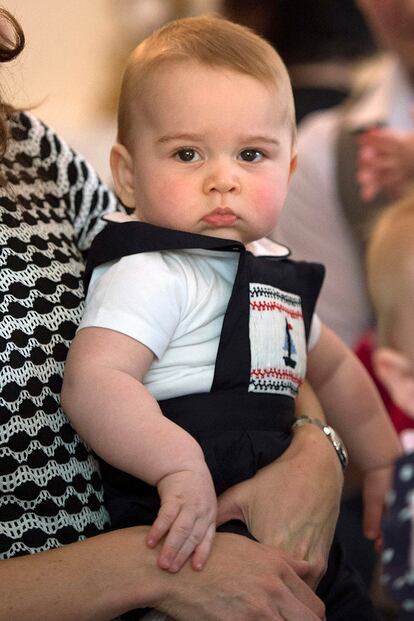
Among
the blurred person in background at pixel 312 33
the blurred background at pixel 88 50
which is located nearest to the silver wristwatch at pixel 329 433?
the blurred person in background at pixel 312 33

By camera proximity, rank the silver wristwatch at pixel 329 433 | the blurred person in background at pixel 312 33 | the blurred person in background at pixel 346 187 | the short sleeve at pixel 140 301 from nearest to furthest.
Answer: the short sleeve at pixel 140 301
the silver wristwatch at pixel 329 433
the blurred person in background at pixel 346 187
the blurred person in background at pixel 312 33

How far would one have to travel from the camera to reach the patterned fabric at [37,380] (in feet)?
4.18

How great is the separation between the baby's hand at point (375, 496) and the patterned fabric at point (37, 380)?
0.47m

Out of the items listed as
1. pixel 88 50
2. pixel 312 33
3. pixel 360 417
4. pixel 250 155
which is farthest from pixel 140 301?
pixel 88 50

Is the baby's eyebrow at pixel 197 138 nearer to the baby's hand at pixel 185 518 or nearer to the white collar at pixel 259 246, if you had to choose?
the white collar at pixel 259 246

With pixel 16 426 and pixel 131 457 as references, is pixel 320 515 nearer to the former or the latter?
pixel 131 457

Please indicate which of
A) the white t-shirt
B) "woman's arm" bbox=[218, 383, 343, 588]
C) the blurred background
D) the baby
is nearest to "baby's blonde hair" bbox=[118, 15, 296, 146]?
the baby

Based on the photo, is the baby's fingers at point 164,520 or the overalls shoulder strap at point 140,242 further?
the overalls shoulder strap at point 140,242

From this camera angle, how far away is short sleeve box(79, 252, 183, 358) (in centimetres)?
127

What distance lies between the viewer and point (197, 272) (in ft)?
4.48

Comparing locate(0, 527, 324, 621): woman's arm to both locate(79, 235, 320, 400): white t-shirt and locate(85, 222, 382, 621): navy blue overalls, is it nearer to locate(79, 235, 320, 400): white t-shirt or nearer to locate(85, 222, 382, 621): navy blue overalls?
locate(85, 222, 382, 621): navy blue overalls

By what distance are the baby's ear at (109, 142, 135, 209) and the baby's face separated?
48 millimetres

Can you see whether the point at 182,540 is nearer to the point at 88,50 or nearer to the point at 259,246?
the point at 259,246

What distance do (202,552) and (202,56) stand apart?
64cm
